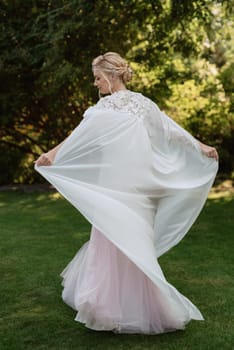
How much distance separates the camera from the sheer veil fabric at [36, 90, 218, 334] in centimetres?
390

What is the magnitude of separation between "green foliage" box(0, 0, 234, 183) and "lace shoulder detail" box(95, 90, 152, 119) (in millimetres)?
5294

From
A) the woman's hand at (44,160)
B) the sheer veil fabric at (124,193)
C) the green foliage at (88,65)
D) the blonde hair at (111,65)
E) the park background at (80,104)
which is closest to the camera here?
the sheer veil fabric at (124,193)

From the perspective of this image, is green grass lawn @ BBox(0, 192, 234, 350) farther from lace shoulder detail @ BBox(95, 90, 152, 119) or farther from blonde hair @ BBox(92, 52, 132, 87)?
blonde hair @ BBox(92, 52, 132, 87)

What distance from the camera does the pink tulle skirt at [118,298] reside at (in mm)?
3906

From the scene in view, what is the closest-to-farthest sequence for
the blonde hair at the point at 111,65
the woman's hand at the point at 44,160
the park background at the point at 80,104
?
the blonde hair at the point at 111,65, the woman's hand at the point at 44,160, the park background at the point at 80,104

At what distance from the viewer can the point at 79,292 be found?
157 inches

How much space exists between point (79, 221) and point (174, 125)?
4.15 meters

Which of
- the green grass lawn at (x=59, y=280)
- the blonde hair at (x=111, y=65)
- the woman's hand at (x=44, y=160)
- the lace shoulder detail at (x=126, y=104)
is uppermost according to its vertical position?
the blonde hair at (x=111, y=65)

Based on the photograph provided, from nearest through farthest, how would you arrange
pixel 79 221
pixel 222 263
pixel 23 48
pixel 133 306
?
pixel 133 306, pixel 222 263, pixel 79 221, pixel 23 48

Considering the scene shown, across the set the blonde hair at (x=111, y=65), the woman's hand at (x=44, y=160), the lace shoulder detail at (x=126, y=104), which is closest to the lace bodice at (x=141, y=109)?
the lace shoulder detail at (x=126, y=104)

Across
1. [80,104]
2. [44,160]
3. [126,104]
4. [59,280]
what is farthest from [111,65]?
[80,104]

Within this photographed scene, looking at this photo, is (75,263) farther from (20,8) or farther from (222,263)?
(20,8)

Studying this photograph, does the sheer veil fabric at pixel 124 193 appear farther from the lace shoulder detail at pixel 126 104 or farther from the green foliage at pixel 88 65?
the green foliage at pixel 88 65

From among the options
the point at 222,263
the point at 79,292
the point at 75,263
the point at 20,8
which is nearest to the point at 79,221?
the point at 222,263
